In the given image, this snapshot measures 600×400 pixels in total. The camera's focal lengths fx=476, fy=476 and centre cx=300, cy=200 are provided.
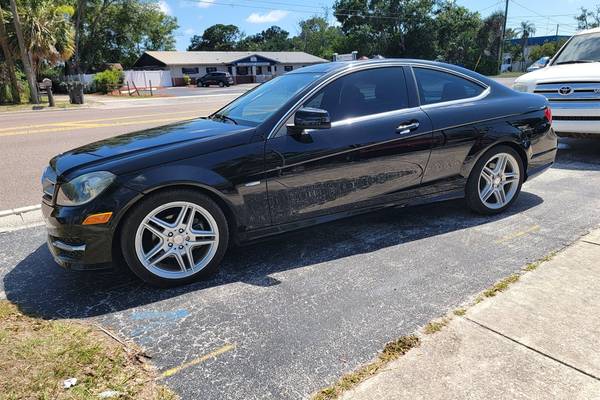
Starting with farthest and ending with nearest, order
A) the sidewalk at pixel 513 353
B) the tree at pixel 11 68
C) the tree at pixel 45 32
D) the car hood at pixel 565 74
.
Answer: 1. the tree at pixel 45 32
2. the tree at pixel 11 68
3. the car hood at pixel 565 74
4. the sidewalk at pixel 513 353

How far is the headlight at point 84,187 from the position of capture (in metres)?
3.18

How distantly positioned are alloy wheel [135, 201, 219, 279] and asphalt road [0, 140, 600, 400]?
0.17 m

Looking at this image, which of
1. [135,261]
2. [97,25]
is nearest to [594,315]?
[135,261]

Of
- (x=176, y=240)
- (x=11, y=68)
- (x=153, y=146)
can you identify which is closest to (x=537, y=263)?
(x=176, y=240)

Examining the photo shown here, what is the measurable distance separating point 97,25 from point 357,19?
3614 cm

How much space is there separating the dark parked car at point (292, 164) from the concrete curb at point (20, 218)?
5.11 feet

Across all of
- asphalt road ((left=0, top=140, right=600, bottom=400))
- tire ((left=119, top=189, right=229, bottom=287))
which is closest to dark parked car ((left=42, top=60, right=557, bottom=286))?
tire ((left=119, top=189, right=229, bottom=287))

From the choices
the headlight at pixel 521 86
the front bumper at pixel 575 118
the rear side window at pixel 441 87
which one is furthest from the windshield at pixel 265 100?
the headlight at pixel 521 86

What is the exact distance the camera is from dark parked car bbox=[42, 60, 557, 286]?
10.6 ft

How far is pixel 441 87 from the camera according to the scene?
181 inches

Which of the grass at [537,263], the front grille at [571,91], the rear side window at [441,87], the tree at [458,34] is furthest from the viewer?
the tree at [458,34]

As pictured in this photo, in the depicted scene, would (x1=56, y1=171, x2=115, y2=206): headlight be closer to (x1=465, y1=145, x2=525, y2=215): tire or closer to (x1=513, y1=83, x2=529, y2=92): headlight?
(x1=465, y1=145, x2=525, y2=215): tire

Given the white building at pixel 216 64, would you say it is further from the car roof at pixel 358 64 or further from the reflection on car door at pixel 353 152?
the reflection on car door at pixel 353 152

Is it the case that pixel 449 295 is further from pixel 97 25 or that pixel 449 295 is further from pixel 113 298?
pixel 97 25
